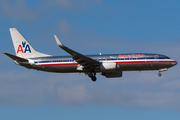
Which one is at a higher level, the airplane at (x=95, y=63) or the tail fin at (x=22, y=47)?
the tail fin at (x=22, y=47)

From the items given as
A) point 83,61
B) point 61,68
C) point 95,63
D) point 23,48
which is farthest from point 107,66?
point 23,48

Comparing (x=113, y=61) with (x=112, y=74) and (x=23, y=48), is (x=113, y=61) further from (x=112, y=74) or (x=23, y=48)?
(x=23, y=48)

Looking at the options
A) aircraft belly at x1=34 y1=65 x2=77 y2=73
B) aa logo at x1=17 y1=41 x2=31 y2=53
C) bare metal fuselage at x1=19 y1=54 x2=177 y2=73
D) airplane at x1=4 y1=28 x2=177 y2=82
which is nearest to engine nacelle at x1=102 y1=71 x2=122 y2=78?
airplane at x1=4 y1=28 x2=177 y2=82

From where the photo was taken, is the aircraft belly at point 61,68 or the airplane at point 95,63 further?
the aircraft belly at point 61,68

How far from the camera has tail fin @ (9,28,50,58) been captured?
63250mm

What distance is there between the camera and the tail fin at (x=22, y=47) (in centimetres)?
6325

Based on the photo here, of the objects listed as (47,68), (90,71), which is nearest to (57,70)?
(47,68)

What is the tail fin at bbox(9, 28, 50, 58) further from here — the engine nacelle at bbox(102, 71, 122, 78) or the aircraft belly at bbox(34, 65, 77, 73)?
the engine nacelle at bbox(102, 71, 122, 78)

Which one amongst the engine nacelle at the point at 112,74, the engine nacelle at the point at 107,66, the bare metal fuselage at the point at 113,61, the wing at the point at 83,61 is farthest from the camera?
the engine nacelle at the point at 112,74

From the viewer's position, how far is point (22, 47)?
64250mm

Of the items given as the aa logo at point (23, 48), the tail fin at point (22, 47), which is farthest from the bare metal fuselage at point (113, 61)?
the aa logo at point (23, 48)

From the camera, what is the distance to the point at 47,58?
198 ft

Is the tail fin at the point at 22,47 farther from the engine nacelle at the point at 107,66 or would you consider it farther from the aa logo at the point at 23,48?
the engine nacelle at the point at 107,66

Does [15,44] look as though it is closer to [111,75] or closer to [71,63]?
[71,63]
